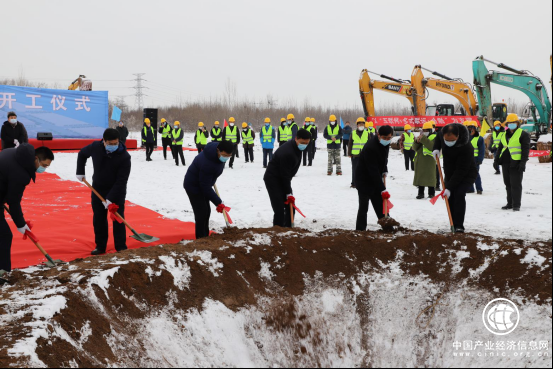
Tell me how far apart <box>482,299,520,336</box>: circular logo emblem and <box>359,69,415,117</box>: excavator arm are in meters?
16.8

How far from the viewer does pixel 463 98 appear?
19.4 m

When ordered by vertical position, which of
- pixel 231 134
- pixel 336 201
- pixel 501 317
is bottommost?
pixel 501 317

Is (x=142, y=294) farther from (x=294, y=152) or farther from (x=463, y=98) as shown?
(x=463, y=98)

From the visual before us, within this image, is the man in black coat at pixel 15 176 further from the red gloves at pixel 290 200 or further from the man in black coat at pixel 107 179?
the red gloves at pixel 290 200

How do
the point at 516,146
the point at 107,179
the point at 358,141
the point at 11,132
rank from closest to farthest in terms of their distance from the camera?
1. the point at 107,179
2. the point at 516,146
3. the point at 11,132
4. the point at 358,141

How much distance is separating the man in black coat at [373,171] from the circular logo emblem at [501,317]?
1.95 meters

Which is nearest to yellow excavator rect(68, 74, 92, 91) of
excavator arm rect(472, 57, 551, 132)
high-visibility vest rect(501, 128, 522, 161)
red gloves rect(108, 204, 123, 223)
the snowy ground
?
the snowy ground

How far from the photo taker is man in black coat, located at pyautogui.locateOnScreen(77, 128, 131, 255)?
17.1 ft

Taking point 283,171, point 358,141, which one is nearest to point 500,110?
point 358,141

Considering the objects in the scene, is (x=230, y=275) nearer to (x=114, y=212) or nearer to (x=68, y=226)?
(x=114, y=212)

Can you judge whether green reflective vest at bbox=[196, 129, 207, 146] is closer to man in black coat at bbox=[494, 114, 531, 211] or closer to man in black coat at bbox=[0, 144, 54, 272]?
man in black coat at bbox=[494, 114, 531, 211]

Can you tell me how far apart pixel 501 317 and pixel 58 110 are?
725 inches

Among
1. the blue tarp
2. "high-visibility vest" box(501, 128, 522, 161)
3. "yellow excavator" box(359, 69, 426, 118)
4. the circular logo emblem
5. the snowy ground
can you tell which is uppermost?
"yellow excavator" box(359, 69, 426, 118)

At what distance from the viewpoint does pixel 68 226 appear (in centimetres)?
636
